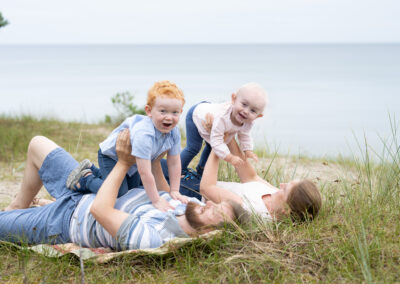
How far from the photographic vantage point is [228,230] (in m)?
3.11

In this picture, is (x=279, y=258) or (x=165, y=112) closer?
(x=279, y=258)

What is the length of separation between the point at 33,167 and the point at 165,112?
1457 mm

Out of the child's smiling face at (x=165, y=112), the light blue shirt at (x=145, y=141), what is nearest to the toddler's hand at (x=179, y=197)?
the light blue shirt at (x=145, y=141)

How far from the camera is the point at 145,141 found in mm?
3127

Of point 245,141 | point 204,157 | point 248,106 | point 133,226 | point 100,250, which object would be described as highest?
point 248,106

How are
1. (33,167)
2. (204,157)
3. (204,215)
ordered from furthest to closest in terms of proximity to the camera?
(204,157) < (33,167) < (204,215)

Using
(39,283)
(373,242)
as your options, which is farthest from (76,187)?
(373,242)

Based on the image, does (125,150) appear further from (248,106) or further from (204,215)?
(248,106)

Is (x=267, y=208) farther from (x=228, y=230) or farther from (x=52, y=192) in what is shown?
(x=52, y=192)

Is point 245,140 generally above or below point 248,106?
below

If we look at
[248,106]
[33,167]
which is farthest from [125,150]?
[33,167]

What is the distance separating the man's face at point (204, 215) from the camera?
9.97ft

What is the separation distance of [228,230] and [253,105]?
1.01 metres

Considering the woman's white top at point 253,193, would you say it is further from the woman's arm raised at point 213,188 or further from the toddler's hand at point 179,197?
the toddler's hand at point 179,197
